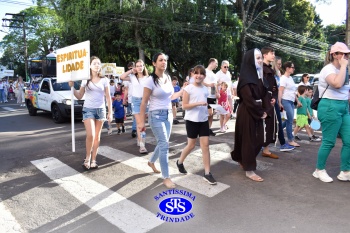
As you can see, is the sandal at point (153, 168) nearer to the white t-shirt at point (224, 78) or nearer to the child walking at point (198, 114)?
the child walking at point (198, 114)

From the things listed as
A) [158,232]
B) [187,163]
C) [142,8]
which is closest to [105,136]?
[187,163]

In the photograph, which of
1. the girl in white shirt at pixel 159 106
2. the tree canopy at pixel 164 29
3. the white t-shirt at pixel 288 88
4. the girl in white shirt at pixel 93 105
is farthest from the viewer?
the tree canopy at pixel 164 29

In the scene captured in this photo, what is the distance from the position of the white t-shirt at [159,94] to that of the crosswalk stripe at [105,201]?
1356mm

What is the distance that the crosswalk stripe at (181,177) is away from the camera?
4230mm

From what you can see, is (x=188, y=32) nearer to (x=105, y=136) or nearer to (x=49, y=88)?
(x=49, y=88)

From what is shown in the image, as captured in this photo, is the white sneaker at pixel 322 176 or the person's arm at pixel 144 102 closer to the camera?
the person's arm at pixel 144 102

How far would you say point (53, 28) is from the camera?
51.9 meters

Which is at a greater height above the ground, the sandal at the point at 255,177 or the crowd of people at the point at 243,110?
the crowd of people at the point at 243,110

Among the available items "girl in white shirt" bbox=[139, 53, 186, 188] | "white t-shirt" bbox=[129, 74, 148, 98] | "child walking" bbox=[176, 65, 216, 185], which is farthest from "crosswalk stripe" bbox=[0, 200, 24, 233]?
"white t-shirt" bbox=[129, 74, 148, 98]

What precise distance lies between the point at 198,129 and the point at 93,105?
6.40 feet

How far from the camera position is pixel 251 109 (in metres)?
4.45

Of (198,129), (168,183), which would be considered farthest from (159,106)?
(168,183)

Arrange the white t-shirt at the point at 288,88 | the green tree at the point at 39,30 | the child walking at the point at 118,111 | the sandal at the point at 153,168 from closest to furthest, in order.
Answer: the sandal at the point at 153,168 → the white t-shirt at the point at 288,88 → the child walking at the point at 118,111 → the green tree at the point at 39,30

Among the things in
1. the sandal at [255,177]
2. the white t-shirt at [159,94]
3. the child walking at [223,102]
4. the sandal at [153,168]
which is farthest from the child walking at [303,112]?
the white t-shirt at [159,94]
